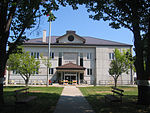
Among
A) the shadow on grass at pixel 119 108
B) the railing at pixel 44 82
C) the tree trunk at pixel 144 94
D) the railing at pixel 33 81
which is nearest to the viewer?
the shadow on grass at pixel 119 108

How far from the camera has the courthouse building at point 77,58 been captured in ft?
113

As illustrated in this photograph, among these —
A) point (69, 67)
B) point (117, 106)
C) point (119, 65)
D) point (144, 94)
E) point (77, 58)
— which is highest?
point (77, 58)

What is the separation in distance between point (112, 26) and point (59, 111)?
7.50 metres

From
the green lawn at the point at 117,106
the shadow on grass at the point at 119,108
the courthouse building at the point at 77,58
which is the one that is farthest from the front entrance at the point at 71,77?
the shadow on grass at the point at 119,108

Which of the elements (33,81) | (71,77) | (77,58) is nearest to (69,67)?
(71,77)

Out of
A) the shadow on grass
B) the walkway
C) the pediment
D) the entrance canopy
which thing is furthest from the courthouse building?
the shadow on grass

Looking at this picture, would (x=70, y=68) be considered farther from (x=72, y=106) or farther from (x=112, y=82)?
(x=72, y=106)

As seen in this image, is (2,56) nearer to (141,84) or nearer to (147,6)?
(141,84)

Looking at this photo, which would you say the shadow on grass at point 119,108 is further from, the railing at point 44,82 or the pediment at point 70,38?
the pediment at point 70,38

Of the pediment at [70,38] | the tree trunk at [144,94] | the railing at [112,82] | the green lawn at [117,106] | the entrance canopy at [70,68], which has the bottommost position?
the railing at [112,82]

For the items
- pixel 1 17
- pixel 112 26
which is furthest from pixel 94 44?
pixel 1 17

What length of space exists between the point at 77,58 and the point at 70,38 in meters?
5.04

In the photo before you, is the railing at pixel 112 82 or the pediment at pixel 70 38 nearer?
the railing at pixel 112 82

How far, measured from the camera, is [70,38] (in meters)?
36.2
